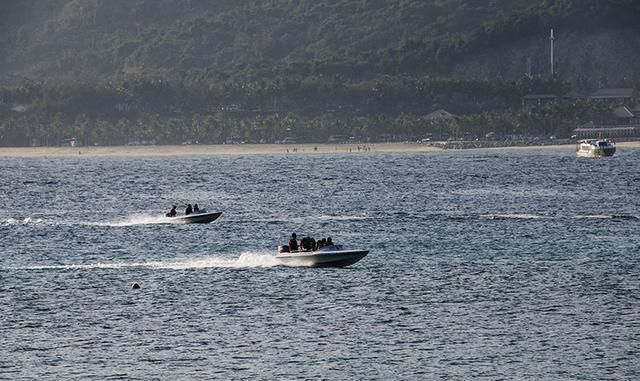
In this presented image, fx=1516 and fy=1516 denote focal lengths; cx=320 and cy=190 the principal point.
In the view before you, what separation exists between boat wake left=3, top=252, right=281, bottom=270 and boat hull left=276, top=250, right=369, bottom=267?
2.91 meters

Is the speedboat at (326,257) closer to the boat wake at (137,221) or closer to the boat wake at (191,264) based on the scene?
the boat wake at (191,264)

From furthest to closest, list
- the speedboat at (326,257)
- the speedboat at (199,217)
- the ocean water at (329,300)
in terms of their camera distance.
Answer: the speedboat at (199,217), the speedboat at (326,257), the ocean water at (329,300)

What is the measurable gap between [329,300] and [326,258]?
11411 millimetres

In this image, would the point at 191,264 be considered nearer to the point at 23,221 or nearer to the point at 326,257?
the point at 326,257

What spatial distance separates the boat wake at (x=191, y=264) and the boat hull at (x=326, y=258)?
9.54 ft

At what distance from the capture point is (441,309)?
83750 millimetres

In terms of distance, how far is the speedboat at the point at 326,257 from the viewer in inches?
3863

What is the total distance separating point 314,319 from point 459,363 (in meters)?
12.9

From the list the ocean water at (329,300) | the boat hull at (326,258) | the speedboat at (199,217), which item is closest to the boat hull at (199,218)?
the speedboat at (199,217)

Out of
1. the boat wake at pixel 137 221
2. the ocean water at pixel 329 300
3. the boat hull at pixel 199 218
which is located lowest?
the ocean water at pixel 329 300

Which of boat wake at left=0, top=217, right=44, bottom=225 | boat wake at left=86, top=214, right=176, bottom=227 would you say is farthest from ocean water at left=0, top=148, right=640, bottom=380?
boat wake at left=0, top=217, right=44, bottom=225

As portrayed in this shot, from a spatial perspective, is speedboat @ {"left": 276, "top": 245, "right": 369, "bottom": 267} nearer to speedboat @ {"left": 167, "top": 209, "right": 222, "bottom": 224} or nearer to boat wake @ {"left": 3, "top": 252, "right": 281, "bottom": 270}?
boat wake @ {"left": 3, "top": 252, "right": 281, "bottom": 270}

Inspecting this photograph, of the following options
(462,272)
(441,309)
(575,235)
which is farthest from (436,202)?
(441,309)

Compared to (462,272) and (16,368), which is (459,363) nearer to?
(16,368)
